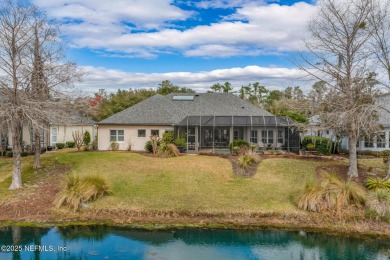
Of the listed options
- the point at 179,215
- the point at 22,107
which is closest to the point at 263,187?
the point at 179,215

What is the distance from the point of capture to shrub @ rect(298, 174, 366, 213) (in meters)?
15.0

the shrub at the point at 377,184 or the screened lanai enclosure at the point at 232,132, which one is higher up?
the screened lanai enclosure at the point at 232,132

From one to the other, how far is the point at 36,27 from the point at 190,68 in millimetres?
22160

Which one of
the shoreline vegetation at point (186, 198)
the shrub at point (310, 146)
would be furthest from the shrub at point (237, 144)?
the shrub at point (310, 146)

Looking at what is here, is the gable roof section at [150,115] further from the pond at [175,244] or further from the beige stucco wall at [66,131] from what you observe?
the pond at [175,244]

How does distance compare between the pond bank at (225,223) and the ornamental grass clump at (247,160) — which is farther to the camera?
the ornamental grass clump at (247,160)

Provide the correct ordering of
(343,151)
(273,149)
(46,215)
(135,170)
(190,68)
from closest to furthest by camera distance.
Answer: (46,215) → (135,170) → (273,149) → (343,151) → (190,68)

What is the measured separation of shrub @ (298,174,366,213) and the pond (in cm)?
183

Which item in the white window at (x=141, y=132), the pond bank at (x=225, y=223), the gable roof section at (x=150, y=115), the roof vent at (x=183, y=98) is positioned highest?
the roof vent at (x=183, y=98)

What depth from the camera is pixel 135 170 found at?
67.6 feet

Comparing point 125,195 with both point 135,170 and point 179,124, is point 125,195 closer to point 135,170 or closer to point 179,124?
point 135,170

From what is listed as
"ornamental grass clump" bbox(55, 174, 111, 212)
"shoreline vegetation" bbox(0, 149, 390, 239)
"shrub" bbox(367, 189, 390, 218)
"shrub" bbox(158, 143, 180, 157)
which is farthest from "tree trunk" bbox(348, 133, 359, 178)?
"ornamental grass clump" bbox(55, 174, 111, 212)

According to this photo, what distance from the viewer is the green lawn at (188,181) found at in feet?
52.0

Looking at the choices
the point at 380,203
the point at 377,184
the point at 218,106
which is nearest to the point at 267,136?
the point at 218,106
